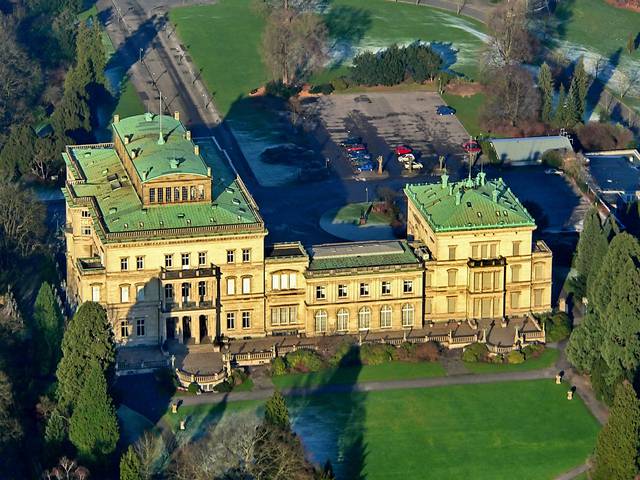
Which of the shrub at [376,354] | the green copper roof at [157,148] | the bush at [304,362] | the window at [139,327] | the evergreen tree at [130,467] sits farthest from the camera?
the green copper roof at [157,148]

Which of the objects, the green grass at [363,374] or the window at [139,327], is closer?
the green grass at [363,374]

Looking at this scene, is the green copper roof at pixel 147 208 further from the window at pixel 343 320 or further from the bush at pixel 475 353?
the bush at pixel 475 353

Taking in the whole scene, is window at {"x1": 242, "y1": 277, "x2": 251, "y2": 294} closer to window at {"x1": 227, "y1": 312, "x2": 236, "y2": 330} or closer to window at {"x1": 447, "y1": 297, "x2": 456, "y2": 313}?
window at {"x1": 227, "y1": 312, "x2": 236, "y2": 330}

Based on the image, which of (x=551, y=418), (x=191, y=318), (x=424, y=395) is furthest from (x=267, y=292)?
(x=551, y=418)

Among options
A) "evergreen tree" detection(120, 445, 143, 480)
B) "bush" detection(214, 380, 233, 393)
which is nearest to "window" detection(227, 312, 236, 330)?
"bush" detection(214, 380, 233, 393)

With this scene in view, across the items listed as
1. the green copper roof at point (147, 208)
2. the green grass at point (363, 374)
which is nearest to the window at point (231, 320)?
the green copper roof at point (147, 208)

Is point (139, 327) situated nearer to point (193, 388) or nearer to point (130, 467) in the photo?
point (193, 388)

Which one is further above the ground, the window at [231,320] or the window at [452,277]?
the window at [452,277]

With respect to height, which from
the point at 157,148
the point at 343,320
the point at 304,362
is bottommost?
the point at 343,320

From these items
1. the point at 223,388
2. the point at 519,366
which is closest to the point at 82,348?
the point at 223,388
